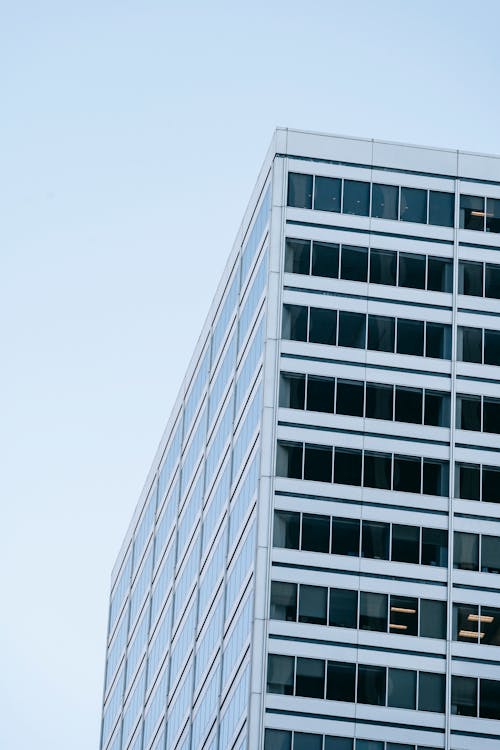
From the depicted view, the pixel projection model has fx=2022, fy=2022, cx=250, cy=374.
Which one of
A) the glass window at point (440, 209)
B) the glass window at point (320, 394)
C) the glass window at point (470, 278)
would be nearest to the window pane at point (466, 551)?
the glass window at point (320, 394)

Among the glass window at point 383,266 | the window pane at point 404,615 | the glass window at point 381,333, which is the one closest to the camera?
the window pane at point 404,615

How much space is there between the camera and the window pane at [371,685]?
104 metres

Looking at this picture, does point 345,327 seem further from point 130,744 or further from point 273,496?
point 130,744

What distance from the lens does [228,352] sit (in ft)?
405

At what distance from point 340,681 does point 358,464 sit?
12138mm

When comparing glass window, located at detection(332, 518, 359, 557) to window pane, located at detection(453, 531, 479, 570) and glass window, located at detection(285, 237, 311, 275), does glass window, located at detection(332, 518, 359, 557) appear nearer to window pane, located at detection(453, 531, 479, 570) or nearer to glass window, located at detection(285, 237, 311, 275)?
window pane, located at detection(453, 531, 479, 570)

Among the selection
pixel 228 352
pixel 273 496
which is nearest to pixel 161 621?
pixel 228 352

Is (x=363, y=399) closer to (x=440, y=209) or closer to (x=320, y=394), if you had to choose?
(x=320, y=394)

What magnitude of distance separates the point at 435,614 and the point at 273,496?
1062 cm

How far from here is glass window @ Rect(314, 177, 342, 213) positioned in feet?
373

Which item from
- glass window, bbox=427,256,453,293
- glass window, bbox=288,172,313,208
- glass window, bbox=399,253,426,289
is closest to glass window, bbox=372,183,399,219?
glass window, bbox=399,253,426,289

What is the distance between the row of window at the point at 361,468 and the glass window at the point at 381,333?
246 inches

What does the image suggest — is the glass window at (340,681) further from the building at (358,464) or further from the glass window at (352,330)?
the glass window at (352,330)

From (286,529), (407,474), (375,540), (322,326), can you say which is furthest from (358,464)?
(322,326)
